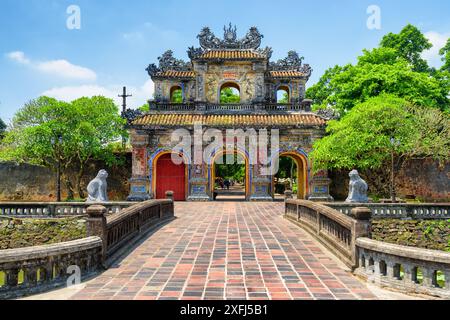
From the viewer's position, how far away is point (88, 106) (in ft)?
66.9

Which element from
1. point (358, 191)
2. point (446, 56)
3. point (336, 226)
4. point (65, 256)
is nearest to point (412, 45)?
point (446, 56)

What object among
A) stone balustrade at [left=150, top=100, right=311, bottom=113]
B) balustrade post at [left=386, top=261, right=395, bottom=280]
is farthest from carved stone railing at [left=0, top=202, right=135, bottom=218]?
balustrade post at [left=386, top=261, right=395, bottom=280]

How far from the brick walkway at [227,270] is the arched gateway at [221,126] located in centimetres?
1089

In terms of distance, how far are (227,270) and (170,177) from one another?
1530 cm

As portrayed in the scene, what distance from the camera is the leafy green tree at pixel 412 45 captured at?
25562 millimetres

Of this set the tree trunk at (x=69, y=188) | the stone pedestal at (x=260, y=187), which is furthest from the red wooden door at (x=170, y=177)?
the tree trunk at (x=69, y=188)

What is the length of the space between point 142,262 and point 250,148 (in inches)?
551

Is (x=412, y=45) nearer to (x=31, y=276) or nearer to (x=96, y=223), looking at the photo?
(x=96, y=223)

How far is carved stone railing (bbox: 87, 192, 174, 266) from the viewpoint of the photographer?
612cm

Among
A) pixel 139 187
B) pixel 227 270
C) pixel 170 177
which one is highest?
pixel 170 177

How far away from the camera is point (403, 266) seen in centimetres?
498

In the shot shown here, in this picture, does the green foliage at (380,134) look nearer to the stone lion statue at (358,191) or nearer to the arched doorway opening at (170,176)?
the stone lion statue at (358,191)

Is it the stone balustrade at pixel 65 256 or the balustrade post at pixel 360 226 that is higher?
the balustrade post at pixel 360 226

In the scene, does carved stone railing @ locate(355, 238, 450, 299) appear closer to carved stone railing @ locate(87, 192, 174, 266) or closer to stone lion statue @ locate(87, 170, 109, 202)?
carved stone railing @ locate(87, 192, 174, 266)
